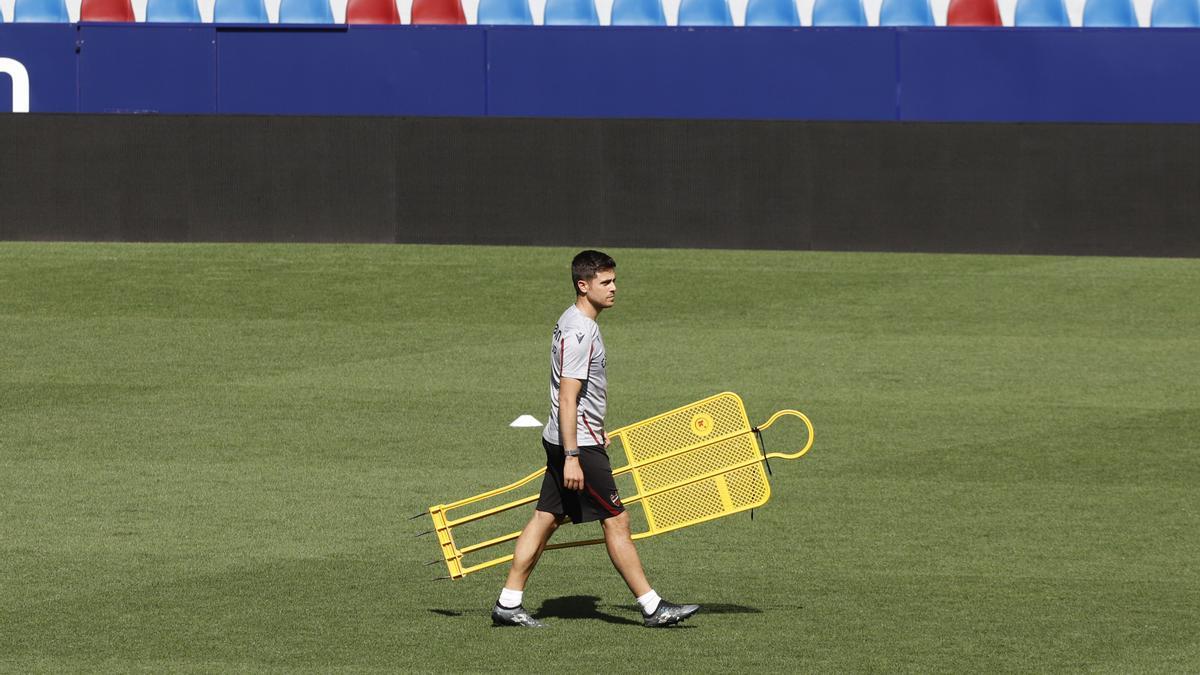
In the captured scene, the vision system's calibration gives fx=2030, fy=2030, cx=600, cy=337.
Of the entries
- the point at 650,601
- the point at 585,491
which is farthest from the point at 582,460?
the point at 650,601

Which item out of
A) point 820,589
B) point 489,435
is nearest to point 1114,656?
point 820,589

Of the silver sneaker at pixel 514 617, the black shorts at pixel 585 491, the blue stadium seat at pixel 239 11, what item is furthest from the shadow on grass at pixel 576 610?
the blue stadium seat at pixel 239 11

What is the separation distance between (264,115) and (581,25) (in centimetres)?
531

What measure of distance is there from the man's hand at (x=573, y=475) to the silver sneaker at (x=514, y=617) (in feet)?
2.14

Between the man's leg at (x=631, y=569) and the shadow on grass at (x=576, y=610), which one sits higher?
the man's leg at (x=631, y=569)

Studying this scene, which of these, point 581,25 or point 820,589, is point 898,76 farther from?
point 820,589

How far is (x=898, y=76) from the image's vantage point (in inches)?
1101

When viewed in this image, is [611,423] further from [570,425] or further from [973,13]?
[973,13]

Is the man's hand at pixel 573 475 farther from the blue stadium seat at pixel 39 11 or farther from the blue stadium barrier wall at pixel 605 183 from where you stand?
the blue stadium seat at pixel 39 11

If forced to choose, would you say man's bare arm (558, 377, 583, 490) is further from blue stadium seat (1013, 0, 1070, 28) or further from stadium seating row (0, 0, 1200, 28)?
blue stadium seat (1013, 0, 1070, 28)

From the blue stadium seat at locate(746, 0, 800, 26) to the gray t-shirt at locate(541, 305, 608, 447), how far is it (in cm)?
2203

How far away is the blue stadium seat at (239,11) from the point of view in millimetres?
30078

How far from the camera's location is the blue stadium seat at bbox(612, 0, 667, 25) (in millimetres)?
30141

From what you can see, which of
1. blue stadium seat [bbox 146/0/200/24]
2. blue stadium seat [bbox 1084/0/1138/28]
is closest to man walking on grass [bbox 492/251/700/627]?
blue stadium seat [bbox 1084/0/1138/28]
